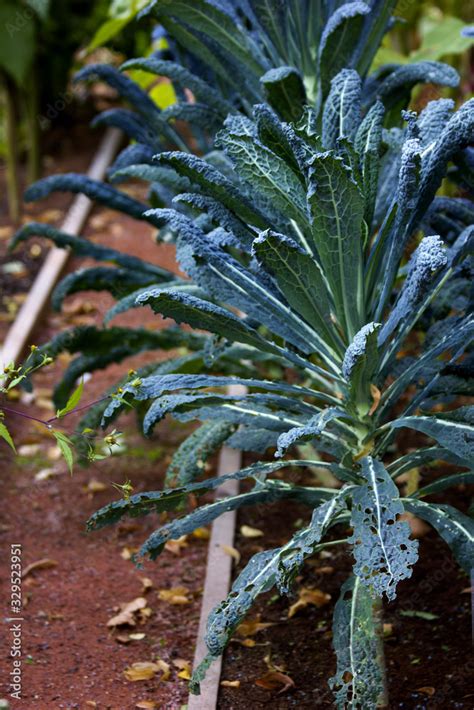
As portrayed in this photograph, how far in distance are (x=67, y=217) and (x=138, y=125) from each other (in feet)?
9.10

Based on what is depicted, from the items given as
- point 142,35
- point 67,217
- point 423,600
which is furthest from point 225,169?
point 142,35

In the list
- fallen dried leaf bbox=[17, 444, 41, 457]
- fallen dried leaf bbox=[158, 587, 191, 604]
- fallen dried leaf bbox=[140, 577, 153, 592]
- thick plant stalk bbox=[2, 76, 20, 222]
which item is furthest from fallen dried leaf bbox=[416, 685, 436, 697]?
thick plant stalk bbox=[2, 76, 20, 222]

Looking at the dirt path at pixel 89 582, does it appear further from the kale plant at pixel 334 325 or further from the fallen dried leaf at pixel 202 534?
the kale plant at pixel 334 325

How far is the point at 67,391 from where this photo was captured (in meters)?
3.62

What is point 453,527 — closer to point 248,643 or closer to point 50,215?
point 248,643

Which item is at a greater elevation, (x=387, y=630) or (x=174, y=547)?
(x=174, y=547)

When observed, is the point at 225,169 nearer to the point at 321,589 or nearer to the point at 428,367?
the point at 428,367

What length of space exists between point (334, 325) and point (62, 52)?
499cm

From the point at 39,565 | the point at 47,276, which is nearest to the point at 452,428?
the point at 39,565

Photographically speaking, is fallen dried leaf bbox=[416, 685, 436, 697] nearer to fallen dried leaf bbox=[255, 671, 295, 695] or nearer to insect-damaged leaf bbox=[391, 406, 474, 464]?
fallen dried leaf bbox=[255, 671, 295, 695]

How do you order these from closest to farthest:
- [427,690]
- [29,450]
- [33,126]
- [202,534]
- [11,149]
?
[427,690]
[202,534]
[29,450]
[11,149]
[33,126]

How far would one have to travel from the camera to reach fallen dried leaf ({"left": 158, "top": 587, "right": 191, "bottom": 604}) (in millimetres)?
2965

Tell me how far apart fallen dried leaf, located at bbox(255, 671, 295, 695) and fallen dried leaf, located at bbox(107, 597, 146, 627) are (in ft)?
1.67

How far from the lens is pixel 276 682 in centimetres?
249
